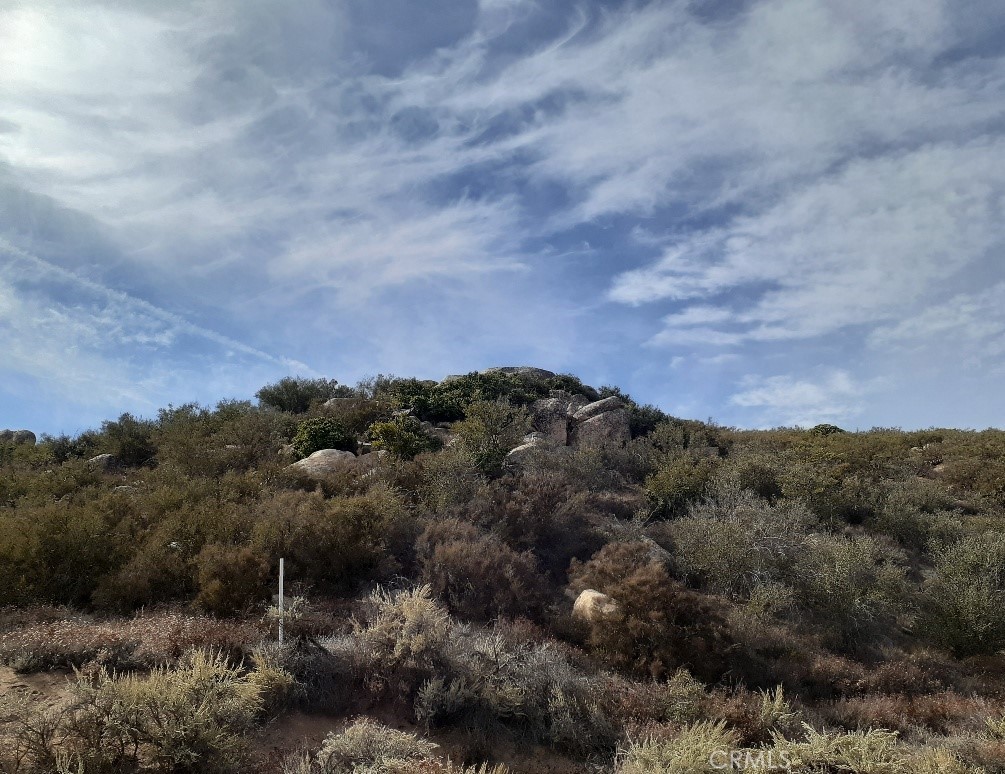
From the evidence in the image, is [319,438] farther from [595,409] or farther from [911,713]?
[911,713]

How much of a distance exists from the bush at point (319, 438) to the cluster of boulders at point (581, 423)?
5.38m

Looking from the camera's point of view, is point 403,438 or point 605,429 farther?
point 605,429

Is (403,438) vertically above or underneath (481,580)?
above

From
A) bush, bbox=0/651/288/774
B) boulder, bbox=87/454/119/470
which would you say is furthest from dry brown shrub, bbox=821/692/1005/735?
boulder, bbox=87/454/119/470

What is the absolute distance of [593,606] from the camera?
28.6 feet

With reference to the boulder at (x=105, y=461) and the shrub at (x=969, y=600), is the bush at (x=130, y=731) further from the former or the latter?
the boulder at (x=105, y=461)

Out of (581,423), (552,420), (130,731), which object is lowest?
(130,731)

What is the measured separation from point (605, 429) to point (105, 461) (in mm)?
15559

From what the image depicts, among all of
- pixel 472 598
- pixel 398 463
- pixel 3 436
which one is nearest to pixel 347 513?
pixel 472 598

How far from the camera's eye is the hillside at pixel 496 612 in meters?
5.07

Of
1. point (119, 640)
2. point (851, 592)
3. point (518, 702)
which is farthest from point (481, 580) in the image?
point (851, 592)

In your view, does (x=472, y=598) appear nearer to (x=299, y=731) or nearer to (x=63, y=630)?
(x=299, y=731)

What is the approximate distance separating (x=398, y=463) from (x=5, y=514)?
279 inches

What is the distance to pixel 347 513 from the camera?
32.8 ft
